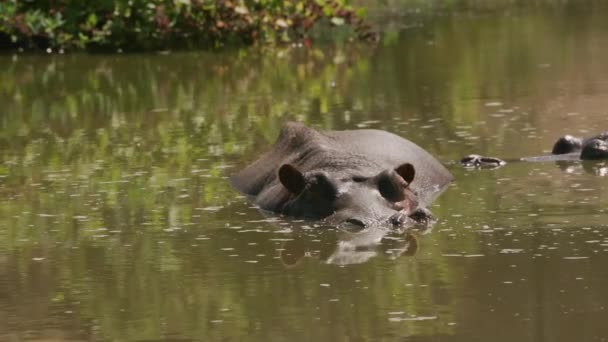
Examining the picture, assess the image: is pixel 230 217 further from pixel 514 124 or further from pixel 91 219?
pixel 514 124

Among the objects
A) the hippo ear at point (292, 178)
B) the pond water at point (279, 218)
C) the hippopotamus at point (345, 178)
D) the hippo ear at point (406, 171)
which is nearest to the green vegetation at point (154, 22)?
the pond water at point (279, 218)

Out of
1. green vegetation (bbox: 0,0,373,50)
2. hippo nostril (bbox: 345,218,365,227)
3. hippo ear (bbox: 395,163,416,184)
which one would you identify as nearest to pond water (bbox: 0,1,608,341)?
hippo nostril (bbox: 345,218,365,227)

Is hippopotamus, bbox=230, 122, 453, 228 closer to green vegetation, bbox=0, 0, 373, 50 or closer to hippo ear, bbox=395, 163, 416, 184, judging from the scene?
hippo ear, bbox=395, 163, 416, 184

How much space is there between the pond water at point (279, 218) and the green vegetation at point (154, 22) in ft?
4.13

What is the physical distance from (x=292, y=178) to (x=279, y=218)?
230 mm

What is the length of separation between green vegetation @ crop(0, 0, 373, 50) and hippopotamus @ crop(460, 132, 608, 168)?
843 cm

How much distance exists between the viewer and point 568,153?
33.6ft

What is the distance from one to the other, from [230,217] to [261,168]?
3.79 feet

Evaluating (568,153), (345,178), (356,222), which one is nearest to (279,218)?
(345,178)

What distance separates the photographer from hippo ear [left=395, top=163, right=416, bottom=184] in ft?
27.7

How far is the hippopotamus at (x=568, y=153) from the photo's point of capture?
1003 centimetres

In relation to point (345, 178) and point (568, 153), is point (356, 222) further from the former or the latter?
point (568, 153)

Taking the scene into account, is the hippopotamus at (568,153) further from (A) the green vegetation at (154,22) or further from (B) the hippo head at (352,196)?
(A) the green vegetation at (154,22)

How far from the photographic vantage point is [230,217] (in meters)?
8.71
